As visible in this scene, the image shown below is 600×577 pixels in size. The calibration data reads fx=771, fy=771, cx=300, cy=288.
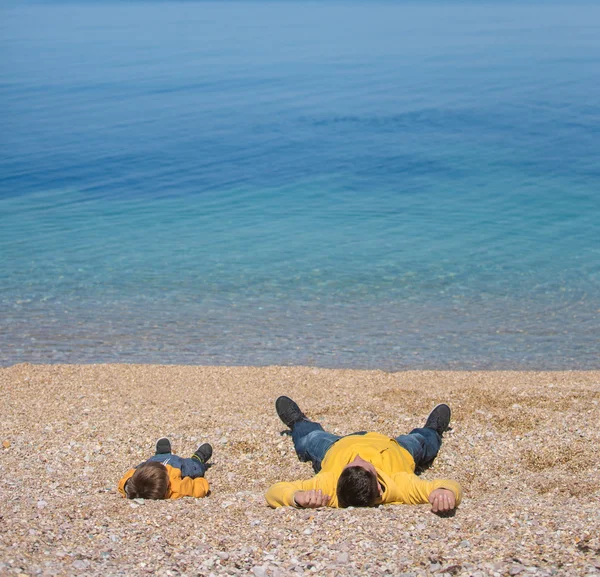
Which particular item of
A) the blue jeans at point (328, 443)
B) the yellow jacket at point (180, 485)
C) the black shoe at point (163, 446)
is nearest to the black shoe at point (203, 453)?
the black shoe at point (163, 446)

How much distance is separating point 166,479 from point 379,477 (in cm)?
181

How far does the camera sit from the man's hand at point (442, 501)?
19.1ft

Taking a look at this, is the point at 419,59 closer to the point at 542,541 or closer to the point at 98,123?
the point at 98,123

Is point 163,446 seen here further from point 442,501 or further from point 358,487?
point 442,501

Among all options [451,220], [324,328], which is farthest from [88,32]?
[324,328]

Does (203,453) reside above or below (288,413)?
below

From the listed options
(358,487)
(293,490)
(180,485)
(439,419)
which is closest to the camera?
(358,487)

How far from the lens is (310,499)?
609cm

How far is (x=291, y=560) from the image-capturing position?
17.1 ft

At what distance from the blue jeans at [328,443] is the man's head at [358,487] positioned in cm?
98

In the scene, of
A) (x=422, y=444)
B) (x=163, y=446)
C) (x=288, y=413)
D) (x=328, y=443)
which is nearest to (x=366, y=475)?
(x=328, y=443)

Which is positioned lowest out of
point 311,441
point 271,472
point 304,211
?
point 271,472

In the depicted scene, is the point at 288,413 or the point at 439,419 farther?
the point at 288,413

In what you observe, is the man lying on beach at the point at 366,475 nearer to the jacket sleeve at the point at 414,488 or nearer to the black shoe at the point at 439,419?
the jacket sleeve at the point at 414,488
